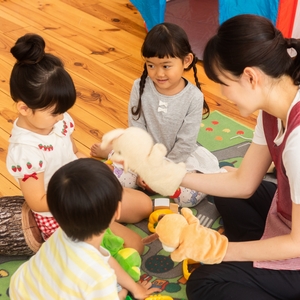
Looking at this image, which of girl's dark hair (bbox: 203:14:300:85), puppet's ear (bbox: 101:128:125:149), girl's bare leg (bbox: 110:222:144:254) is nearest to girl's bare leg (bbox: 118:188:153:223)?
girl's bare leg (bbox: 110:222:144:254)

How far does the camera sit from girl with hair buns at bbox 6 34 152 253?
1190 mm

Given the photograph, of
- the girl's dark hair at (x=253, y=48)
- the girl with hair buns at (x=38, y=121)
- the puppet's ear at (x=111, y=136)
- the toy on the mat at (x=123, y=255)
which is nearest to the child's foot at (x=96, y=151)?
the girl with hair buns at (x=38, y=121)

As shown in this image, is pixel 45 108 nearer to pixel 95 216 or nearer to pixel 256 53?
pixel 95 216

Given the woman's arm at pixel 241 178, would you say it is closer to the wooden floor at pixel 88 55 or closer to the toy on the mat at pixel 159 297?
the toy on the mat at pixel 159 297

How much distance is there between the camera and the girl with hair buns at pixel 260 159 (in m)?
0.99

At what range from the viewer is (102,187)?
925 millimetres

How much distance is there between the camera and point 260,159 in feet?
4.14

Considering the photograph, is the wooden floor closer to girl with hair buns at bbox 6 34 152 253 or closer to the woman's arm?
girl with hair buns at bbox 6 34 152 253

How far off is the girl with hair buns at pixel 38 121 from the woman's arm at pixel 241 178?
271 mm

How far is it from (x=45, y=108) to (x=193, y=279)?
58 cm

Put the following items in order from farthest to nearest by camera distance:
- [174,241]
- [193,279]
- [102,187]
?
[193,279]
[174,241]
[102,187]

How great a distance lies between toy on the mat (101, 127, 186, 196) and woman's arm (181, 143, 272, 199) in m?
0.11

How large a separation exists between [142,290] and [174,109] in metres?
0.61

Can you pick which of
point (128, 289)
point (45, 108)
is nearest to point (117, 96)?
point (45, 108)
